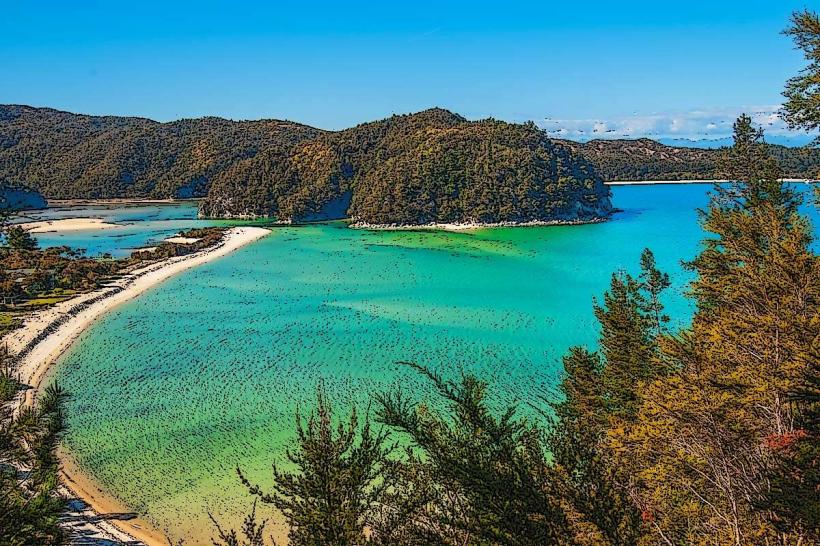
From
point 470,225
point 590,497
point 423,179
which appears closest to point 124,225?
point 423,179

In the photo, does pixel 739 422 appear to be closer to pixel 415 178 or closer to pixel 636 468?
pixel 636 468

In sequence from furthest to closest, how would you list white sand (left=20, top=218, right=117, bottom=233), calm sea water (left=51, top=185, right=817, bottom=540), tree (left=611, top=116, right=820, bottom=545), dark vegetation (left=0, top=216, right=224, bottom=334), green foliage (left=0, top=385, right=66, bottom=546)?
white sand (left=20, top=218, right=117, bottom=233), dark vegetation (left=0, top=216, right=224, bottom=334), calm sea water (left=51, top=185, right=817, bottom=540), green foliage (left=0, top=385, right=66, bottom=546), tree (left=611, top=116, right=820, bottom=545)

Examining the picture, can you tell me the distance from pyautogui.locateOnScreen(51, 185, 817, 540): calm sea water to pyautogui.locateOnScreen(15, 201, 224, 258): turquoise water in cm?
2105

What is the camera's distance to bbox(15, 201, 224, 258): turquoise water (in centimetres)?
7972

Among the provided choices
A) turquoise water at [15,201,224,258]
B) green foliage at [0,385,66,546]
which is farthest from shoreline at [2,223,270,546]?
turquoise water at [15,201,224,258]

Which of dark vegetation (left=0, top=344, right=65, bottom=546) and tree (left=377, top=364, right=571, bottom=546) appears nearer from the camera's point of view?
tree (left=377, top=364, right=571, bottom=546)

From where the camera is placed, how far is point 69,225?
336 feet

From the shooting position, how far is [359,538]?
7.88 meters

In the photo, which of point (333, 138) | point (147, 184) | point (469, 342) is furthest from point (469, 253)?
point (147, 184)

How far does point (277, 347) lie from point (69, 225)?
8550 cm

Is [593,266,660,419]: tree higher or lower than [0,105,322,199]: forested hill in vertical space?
lower

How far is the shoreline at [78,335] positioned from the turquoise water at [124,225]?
32.7 feet

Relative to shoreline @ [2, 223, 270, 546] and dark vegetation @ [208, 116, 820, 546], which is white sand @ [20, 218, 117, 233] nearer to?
shoreline @ [2, 223, 270, 546]

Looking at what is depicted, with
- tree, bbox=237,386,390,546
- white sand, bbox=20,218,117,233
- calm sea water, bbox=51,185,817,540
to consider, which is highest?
white sand, bbox=20,218,117,233
